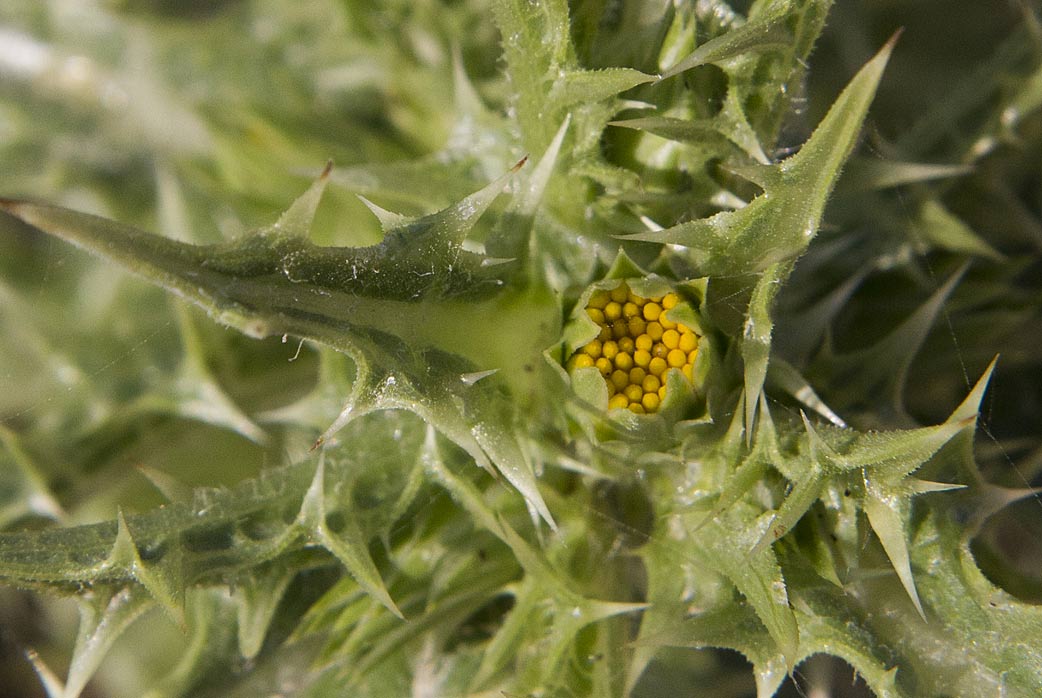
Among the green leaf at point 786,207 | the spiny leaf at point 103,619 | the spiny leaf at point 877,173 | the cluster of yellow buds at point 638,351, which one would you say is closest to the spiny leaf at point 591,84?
the green leaf at point 786,207

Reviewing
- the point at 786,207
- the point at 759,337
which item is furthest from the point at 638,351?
the point at 786,207

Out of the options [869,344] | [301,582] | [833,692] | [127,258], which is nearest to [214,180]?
[301,582]

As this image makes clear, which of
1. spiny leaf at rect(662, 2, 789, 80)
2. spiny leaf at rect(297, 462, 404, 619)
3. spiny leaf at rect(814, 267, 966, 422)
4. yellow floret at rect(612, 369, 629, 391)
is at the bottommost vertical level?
spiny leaf at rect(814, 267, 966, 422)

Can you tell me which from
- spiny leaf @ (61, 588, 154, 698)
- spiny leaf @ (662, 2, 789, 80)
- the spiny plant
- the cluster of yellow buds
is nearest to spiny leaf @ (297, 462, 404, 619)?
the spiny plant

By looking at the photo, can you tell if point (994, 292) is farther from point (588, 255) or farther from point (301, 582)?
point (301, 582)

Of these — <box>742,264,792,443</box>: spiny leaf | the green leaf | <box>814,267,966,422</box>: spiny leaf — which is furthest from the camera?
<box>814,267,966,422</box>: spiny leaf

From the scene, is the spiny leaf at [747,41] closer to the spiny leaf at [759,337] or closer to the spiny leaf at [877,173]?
the spiny leaf at [759,337]

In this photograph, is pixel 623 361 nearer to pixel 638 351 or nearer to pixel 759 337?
pixel 638 351

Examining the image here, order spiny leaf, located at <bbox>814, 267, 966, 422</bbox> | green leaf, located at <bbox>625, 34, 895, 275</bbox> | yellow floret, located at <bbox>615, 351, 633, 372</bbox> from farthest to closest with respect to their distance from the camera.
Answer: spiny leaf, located at <bbox>814, 267, 966, 422</bbox>
yellow floret, located at <bbox>615, 351, 633, 372</bbox>
green leaf, located at <bbox>625, 34, 895, 275</bbox>

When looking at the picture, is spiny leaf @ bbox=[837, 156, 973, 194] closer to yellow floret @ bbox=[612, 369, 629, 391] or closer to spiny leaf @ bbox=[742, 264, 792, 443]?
spiny leaf @ bbox=[742, 264, 792, 443]
